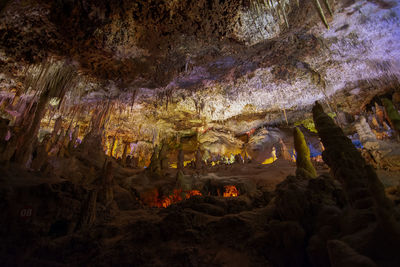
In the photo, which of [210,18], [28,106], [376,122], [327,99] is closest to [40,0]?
[210,18]

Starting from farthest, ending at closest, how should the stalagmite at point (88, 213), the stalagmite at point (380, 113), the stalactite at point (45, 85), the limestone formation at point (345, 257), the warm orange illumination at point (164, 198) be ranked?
the stalagmite at point (380, 113)
the warm orange illumination at point (164, 198)
the stalactite at point (45, 85)
the stalagmite at point (88, 213)
the limestone formation at point (345, 257)

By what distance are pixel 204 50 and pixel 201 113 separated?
932cm

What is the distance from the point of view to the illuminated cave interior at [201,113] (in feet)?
17.2

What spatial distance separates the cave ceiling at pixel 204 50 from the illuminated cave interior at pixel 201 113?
0.08 meters

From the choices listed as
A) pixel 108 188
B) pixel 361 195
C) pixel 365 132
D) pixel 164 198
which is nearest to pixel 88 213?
pixel 108 188

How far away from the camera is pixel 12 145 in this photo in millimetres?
9680

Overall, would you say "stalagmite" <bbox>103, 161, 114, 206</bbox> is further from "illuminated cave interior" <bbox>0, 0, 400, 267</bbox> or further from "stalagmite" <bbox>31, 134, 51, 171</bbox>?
"stalagmite" <bbox>31, 134, 51, 171</bbox>

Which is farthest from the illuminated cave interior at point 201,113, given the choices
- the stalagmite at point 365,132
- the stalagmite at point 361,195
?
the stalagmite at point 365,132

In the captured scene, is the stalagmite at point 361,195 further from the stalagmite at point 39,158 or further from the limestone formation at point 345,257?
the stalagmite at point 39,158

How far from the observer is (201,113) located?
20.1 meters

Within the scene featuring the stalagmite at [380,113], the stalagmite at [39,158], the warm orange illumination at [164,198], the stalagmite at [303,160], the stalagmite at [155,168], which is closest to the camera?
the stalagmite at [303,160]

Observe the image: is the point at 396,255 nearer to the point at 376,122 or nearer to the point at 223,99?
the point at 223,99

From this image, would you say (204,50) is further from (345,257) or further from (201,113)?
(345,257)

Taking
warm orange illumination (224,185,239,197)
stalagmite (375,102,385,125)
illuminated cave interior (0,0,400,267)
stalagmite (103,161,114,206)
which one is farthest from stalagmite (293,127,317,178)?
stalagmite (375,102,385,125)
